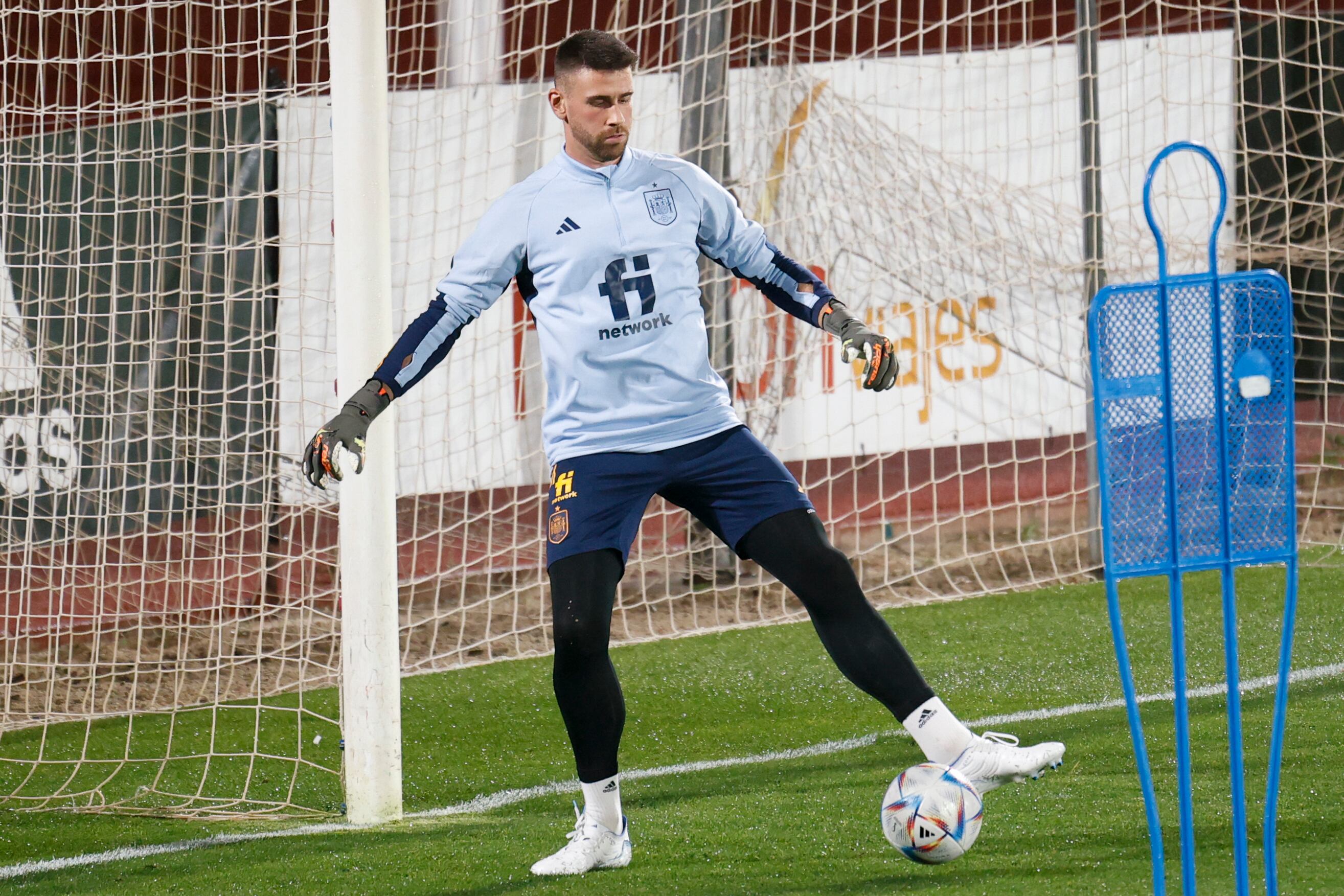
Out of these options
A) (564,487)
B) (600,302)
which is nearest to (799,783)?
(564,487)

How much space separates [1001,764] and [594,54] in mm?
1595

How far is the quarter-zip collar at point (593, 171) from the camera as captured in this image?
10.1 feet

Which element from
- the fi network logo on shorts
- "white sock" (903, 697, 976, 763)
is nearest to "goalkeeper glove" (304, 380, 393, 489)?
the fi network logo on shorts

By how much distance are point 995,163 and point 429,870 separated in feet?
15.3

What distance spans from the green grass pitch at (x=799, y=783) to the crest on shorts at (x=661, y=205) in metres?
1.35

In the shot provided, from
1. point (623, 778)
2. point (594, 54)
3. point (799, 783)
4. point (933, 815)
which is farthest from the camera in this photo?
point (623, 778)

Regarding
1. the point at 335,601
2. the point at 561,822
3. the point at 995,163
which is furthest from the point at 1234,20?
the point at 561,822

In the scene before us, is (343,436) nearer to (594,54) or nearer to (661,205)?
(661,205)

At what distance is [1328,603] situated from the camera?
17.8ft

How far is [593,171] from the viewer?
308 cm

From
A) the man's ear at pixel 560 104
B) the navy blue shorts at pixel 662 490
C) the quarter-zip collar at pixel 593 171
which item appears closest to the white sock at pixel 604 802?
the navy blue shorts at pixel 662 490

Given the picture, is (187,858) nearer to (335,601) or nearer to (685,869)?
(685,869)

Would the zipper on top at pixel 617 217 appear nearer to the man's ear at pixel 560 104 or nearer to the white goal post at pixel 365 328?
the man's ear at pixel 560 104

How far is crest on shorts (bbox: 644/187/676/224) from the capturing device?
3.07 metres
